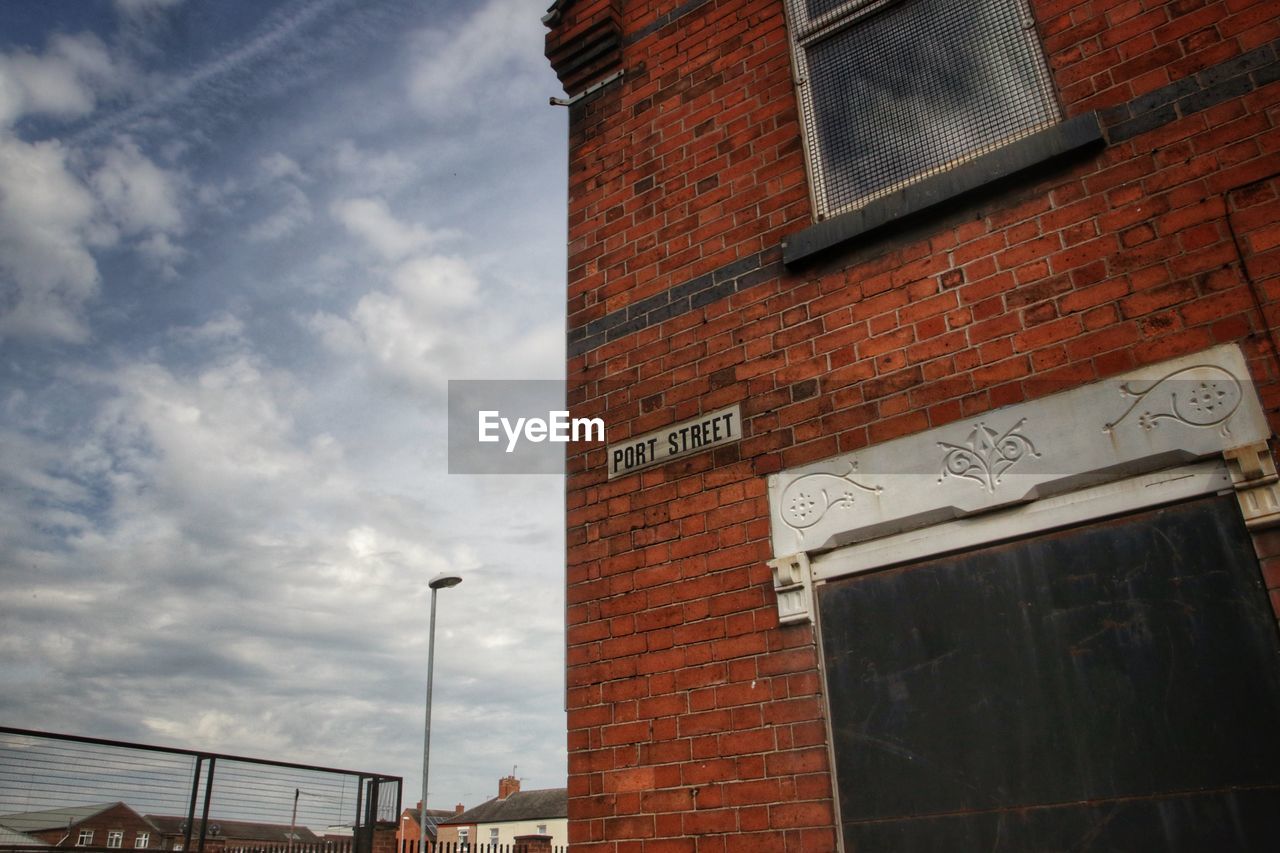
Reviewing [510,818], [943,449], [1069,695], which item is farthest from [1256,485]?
[510,818]

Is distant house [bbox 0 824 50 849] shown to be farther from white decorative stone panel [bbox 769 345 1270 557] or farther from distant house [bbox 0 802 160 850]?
white decorative stone panel [bbox 769 345 1270 557]

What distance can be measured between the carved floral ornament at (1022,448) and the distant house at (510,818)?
2003 inches

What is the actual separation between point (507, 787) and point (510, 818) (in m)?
4.42

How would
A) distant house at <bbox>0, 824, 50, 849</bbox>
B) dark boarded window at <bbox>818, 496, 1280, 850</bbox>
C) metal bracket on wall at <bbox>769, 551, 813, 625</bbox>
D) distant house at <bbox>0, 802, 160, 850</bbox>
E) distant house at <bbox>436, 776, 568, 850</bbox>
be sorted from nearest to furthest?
dark boarded window at <bbox>818, 496, 1280, 850</bbox> → metal bracket on wall at <bbox>769, 551, 813, 625</bbox> → distant house at <bbox>0, 824, 50, 849</bbox> → distant house at <bbox>0, 802, 160, 850</bbox> → distant house at <bbox>436, 776, 568, 850</bbox>

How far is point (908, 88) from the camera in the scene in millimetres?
4453

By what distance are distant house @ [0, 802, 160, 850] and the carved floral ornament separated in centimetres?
669

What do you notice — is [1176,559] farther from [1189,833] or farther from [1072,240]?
[1072,240]

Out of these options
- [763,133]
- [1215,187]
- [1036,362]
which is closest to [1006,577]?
[1036,362]

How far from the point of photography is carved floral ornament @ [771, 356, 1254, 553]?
3105 millimetres

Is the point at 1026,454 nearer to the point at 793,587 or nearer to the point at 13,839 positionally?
the point at 793,587

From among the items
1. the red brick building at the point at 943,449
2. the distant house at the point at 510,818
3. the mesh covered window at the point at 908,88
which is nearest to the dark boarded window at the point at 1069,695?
the red brick building at the point at 943,449

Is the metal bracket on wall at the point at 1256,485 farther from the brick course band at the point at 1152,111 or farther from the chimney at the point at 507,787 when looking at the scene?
the chimney at the point at 507,787

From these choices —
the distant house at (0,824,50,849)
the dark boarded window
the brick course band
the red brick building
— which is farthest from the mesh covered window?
the distant house at (0,824,50,849)

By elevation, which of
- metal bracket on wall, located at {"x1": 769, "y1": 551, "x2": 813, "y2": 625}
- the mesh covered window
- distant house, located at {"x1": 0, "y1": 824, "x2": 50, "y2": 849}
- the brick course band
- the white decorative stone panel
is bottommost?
distant house, located at {"x1": 0, "y1": 824, "x2": 50, "y2": 849}
